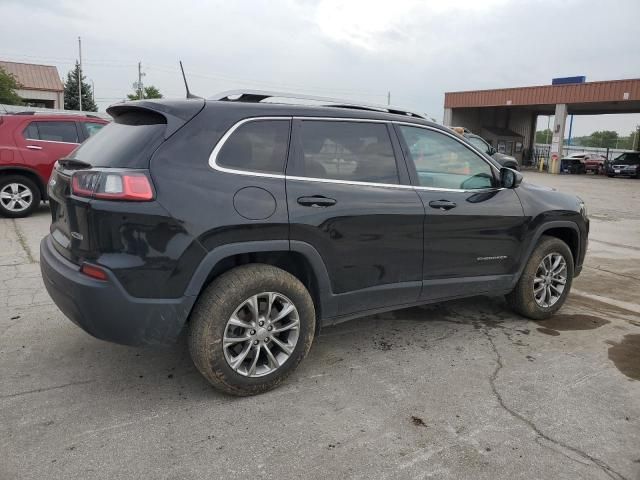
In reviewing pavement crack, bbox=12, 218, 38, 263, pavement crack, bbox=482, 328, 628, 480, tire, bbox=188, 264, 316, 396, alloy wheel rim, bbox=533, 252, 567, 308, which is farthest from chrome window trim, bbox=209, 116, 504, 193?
pavement crack, bbox=12, 218, 38, 263

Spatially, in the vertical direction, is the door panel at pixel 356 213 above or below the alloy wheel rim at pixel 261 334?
above

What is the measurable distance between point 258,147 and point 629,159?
3493 centimetres

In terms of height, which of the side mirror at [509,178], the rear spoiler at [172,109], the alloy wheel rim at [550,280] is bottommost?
the alloy wheel rim at [550,280]

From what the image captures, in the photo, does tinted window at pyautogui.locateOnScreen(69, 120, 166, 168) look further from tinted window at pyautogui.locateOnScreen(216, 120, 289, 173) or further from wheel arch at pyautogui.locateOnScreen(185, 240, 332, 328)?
wheel arch at pyautogui.locateOnScreen(185, 240, 332, 328)

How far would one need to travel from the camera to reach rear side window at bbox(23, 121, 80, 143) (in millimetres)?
9008

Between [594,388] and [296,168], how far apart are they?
243 cm

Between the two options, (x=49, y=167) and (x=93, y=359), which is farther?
(x=49, y=167)

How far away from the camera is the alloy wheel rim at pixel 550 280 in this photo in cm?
462

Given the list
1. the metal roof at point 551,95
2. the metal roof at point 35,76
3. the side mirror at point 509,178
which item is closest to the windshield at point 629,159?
the metal roof at point 551,95

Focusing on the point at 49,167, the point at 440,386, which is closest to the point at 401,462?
the point at 440,386

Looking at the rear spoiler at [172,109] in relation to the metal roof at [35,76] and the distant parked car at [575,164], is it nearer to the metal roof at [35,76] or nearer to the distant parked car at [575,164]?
the distant parked car at [575,164]

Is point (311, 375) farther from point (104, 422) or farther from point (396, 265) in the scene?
point (104, 422)

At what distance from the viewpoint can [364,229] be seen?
11.2ft

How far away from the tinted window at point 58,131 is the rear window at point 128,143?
6690 mm
